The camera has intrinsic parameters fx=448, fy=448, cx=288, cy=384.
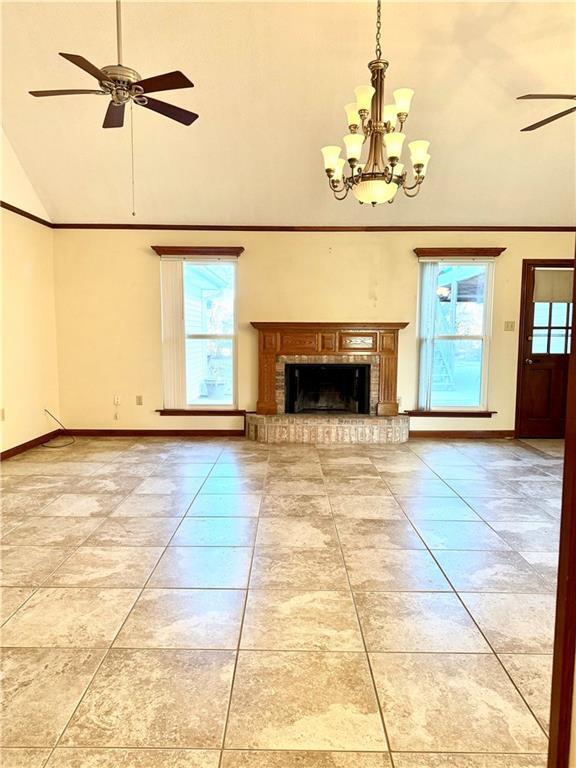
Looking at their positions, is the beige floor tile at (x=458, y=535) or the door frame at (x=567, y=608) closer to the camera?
the door frame at (x=567, y=608)

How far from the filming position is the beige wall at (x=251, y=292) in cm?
574

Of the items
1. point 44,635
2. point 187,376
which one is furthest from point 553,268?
point 44,635

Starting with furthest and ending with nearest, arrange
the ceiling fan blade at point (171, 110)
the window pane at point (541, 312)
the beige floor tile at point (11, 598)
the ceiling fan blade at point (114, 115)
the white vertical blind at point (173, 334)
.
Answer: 1. the window pane at point (541, 312)
2. the white vertical blind at point (173, 334)
3. the ceiling fan blade at point (114, 115)
4. the ceiling fan blade at point (171, 110)
5. the beige floor tile at point (11, 598)

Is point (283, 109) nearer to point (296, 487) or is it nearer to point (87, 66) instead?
point (87, 66)

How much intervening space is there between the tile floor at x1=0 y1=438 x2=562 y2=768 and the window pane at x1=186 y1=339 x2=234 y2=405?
6.65 feet

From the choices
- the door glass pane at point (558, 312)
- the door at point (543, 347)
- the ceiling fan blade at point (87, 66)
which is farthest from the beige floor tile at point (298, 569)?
the door glass pane at point (558, 312)

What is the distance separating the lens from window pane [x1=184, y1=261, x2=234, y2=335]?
229 inches

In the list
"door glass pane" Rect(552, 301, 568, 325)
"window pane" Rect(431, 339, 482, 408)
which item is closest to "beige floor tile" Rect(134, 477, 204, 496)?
"window pane" Rect(431, 339, 482, 408)

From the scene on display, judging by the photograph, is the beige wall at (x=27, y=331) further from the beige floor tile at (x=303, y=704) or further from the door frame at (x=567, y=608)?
the door frame at (x=567, y=608)

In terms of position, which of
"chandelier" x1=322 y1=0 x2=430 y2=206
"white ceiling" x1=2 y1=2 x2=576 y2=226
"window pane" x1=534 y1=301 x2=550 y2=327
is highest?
"white ceiling" x1=2 y1=2 x2=576 y2=226

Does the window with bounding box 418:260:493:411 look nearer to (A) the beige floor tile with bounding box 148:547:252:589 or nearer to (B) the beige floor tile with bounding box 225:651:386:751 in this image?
(A) the beige floor tile with bounding box 148:547:252:589

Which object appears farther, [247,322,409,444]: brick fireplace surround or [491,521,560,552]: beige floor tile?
[247,322,409,444]: brick fireplace surround

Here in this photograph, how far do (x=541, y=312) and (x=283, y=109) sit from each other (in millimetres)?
4070

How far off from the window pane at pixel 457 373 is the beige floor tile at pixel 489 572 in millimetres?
3379
